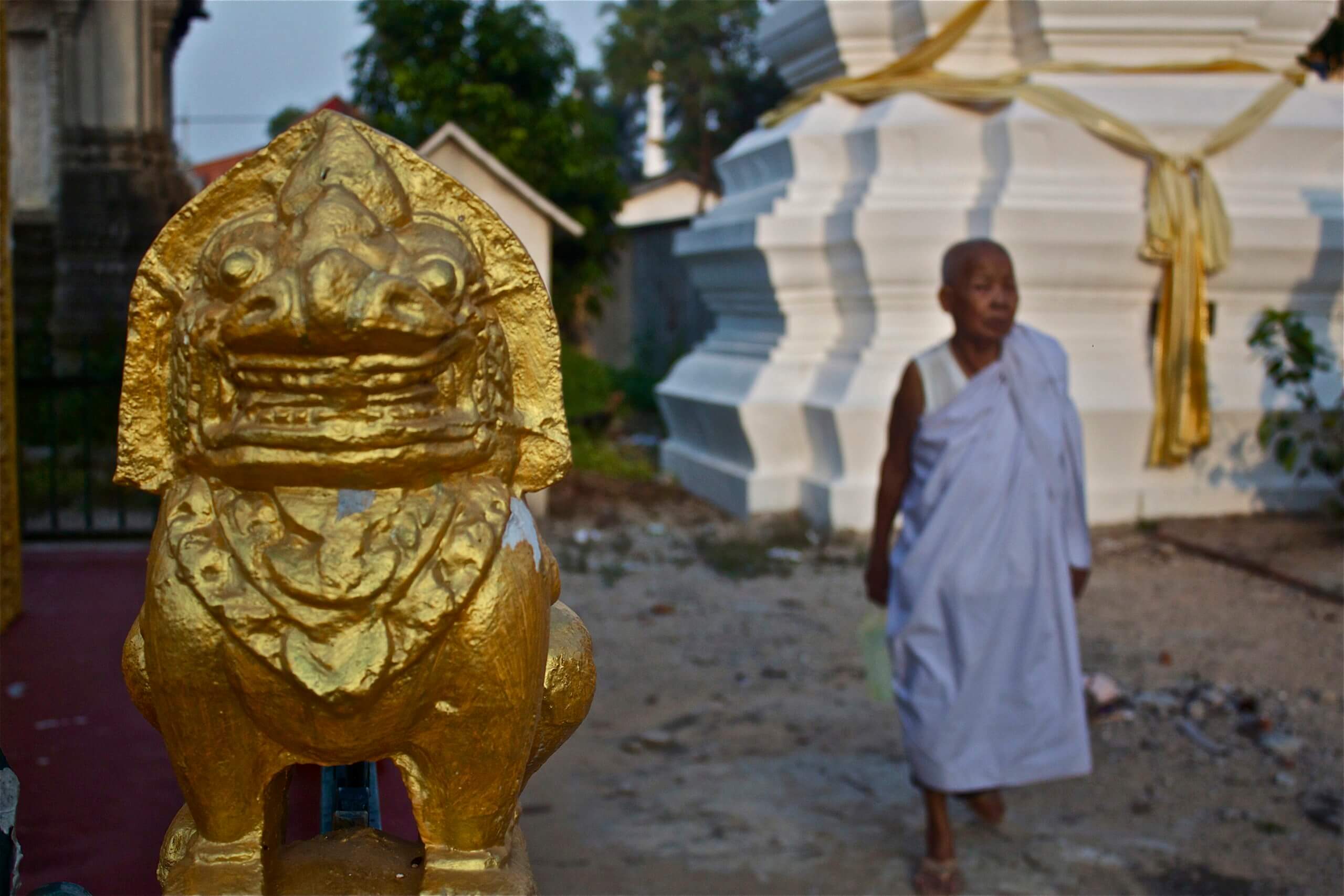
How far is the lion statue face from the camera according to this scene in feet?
3.94

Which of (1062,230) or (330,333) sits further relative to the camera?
(1062,230)

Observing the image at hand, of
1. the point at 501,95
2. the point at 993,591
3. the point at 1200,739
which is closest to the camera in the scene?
the point at 993,591

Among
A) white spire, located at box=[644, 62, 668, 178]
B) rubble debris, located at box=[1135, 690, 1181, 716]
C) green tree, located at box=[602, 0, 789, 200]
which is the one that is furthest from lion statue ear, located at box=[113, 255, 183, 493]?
white spire, located at box=[644, 62, 668, 178]

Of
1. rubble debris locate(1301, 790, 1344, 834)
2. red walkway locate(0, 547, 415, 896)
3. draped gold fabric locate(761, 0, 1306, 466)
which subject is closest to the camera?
red walkway locate(0, 547, 415, 896)

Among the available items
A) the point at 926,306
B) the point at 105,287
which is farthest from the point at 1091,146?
the point at 105,287

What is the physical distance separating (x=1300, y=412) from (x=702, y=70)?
Result: 14260 mm

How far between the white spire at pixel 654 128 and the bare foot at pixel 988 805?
1773 cm

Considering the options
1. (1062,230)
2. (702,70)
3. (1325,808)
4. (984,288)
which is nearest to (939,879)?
(1325,808)

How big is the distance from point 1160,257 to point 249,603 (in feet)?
19.2

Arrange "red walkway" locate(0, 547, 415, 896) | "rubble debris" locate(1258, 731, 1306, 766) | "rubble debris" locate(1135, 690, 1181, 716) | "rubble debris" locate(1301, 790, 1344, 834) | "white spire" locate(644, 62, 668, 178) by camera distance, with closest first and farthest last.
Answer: "red walkway" locate(0, 547, 415, 896) < "rubble debris" locate(1301, 790, 1344, 834) < "rubble debris" locate(1258, 731, 1306, 766) < "rubble debris" locate(1135, 690, 1181, 716) < "white spire" locate(644, 62, 668, 178)

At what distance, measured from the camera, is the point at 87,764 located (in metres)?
Answer: 2.99

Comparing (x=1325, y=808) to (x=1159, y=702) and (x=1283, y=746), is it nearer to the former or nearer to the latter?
(x=1283, y=746)

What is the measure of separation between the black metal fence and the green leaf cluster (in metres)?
5.02

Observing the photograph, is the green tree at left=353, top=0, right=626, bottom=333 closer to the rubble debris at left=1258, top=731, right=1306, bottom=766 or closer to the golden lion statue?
the rubble debris at left=1258, top=731, right=1306, bottom=766
